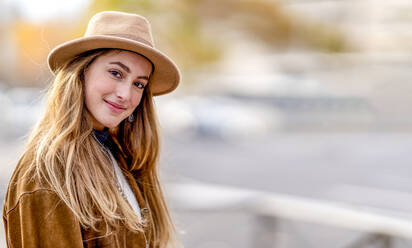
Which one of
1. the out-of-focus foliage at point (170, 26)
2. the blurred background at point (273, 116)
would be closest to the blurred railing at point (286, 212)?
the blurred background at point (273, 116)

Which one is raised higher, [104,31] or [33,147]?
[104,31]

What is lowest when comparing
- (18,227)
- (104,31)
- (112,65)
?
(18,227)

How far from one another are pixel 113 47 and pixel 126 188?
0.52 meters

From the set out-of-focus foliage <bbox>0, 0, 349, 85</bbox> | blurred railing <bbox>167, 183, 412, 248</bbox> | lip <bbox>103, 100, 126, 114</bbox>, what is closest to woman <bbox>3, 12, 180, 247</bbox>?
lip <bbox>103, 100, 126, 114</bbox>

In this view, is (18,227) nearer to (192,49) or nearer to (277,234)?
(277,234)

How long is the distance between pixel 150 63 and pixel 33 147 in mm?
520

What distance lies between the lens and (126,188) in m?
1.75

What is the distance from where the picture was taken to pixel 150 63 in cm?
175

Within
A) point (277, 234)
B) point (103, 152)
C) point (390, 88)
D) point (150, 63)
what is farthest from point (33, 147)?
point (390, 88)

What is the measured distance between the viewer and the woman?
54.5 inches

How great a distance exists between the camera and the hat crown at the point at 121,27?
1.64m

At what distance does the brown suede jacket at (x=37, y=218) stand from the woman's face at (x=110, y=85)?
0.33 meters

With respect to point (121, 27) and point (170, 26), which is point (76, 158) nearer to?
point (121, 27)

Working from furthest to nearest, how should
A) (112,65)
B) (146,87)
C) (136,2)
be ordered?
(136,2)
(146,87)
(112,65)
